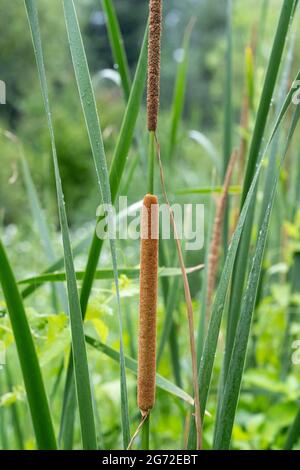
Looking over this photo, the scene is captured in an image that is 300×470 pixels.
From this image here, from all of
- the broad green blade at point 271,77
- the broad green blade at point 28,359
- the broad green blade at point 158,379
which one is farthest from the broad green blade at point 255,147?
the broad green blade at point 28,359

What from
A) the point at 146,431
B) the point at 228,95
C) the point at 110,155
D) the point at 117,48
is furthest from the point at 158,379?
the point at 110,155

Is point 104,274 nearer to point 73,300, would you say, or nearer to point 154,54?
point 73,300

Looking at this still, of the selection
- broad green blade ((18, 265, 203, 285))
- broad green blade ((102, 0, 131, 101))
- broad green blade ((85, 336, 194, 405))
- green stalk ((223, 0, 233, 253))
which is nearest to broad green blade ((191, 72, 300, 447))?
broad green blade ((85, 336, 194, 405))

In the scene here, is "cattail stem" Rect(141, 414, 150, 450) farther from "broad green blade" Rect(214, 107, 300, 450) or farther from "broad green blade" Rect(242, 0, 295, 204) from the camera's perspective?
"broad green blade" Rect(242, 0, 295, 204)

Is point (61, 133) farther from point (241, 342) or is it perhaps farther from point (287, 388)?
point (241, 342)

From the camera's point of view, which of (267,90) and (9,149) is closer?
(267,90)

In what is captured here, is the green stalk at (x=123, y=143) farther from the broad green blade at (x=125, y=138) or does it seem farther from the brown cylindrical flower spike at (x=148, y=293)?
the brown cylindrical flower spike at (x=148, y=293)
